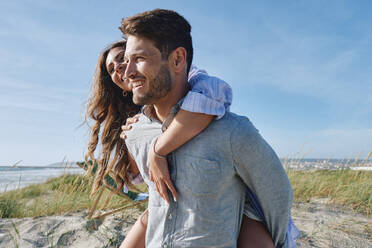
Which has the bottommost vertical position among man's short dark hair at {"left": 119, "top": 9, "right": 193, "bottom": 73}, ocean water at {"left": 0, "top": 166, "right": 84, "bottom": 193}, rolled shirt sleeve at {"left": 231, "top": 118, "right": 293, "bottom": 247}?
ocean water at {"left": 0, "top": 166, "right": 84, "bottom": 193}

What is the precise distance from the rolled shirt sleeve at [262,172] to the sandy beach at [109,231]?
1850mm

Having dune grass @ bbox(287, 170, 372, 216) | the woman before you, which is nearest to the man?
the woman

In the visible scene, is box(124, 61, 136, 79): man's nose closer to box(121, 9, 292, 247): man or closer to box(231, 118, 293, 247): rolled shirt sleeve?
box(121, 9, 292, 247): man

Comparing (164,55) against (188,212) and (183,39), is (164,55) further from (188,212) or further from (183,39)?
(188,212)

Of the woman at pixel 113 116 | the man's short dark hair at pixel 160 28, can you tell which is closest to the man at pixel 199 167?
the man's short dark hair at pixel 160 28

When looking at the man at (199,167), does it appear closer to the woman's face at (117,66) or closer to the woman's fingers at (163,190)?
the woman's fingers at (163,190)

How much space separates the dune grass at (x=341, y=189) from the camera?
4527 mm

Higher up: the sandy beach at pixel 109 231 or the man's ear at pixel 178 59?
the man's ear at pixel 178 59

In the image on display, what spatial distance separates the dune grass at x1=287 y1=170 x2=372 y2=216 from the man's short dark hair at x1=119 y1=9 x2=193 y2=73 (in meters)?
3.91

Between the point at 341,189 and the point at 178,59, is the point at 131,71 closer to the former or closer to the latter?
the point at 178,59

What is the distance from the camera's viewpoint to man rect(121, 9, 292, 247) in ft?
4.82

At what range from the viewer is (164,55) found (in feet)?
5.41

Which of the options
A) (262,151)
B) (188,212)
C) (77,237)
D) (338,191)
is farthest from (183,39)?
(338,191)

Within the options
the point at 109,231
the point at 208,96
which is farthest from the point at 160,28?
the point at 109,231
